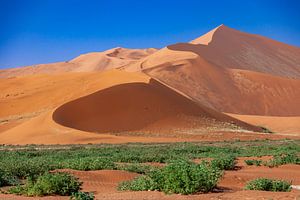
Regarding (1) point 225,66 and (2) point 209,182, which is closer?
(2) point 209,182

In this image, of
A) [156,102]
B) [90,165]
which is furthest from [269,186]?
[156,102]

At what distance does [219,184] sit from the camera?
12.1 metres

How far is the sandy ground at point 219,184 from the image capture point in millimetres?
8672

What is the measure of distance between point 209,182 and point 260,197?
1.39 meters

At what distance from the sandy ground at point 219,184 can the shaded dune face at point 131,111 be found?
25.3 meters

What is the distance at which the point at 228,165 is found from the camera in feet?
55.2

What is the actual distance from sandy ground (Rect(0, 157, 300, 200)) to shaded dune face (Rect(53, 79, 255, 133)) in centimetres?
2530

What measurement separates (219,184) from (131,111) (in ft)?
109

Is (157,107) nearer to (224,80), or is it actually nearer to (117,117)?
(117,117)

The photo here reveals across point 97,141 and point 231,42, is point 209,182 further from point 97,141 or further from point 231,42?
point 231,42

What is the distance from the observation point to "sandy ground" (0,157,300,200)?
8.67m

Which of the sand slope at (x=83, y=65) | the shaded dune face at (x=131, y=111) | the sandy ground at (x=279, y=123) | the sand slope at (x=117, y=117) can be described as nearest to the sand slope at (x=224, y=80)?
the sandy ground at (x=279, y=123)

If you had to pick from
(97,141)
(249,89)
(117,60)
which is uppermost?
(117,60)

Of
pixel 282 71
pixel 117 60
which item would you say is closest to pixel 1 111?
pixel 282 71
